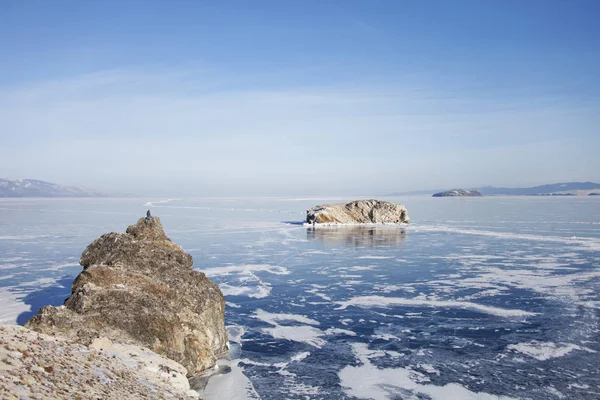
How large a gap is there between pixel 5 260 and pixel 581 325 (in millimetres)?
34709

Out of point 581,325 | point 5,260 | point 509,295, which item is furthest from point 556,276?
point 5,260

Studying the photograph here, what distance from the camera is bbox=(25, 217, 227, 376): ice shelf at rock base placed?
1334 centimetres

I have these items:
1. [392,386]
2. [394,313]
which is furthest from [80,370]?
[394,313]

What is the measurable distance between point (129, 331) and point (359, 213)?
61.1m

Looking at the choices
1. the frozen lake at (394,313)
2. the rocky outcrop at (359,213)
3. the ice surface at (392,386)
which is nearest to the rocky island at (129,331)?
the frozen lake at (394,313)

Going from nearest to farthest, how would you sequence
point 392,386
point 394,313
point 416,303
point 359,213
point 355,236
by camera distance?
1. point 392,386
2. point 394,313
3. point 416,303
4. point 355,236
5. point 359,213

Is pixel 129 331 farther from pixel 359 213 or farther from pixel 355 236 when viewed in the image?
pixel 359 213

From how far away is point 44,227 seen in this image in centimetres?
5903

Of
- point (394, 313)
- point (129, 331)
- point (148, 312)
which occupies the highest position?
point (148, 312)

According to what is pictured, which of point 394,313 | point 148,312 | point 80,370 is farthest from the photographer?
point 394,313

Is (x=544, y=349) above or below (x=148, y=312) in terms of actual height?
below

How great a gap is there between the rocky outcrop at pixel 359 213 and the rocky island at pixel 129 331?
5067cm

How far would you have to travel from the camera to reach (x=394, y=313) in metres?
21.2

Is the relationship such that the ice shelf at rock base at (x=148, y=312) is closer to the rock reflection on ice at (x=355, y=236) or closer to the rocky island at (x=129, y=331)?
the rocky island at (x=129, y=331)
